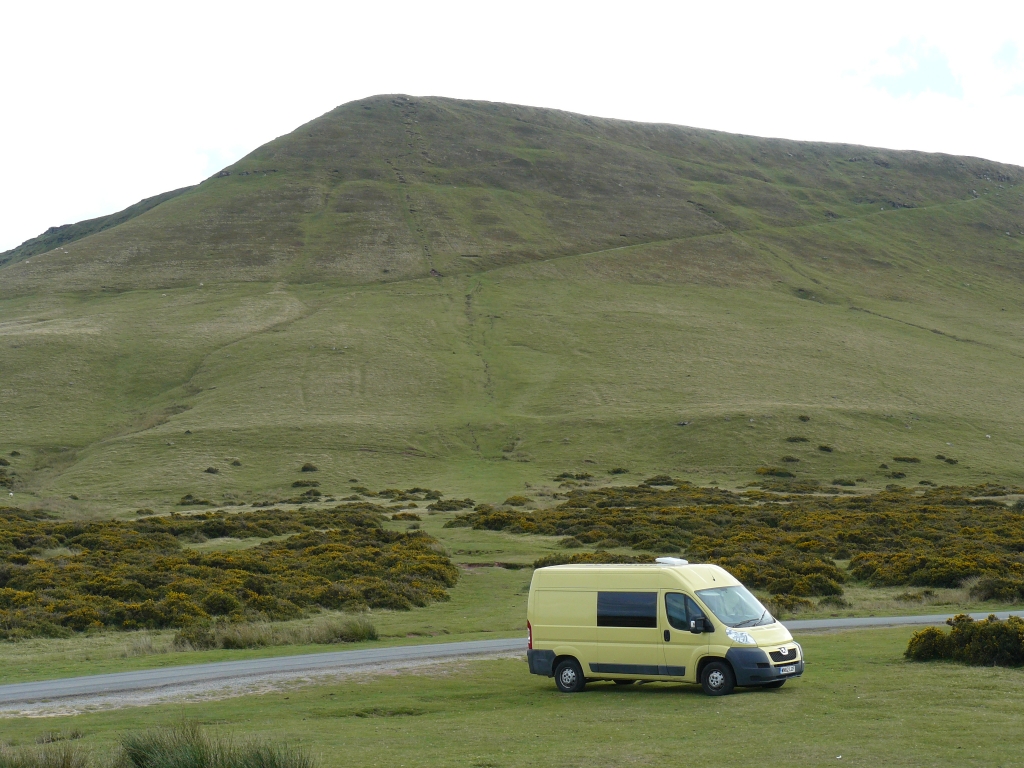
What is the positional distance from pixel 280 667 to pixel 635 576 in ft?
30.9

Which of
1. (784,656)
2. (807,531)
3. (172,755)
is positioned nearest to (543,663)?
(784,656)

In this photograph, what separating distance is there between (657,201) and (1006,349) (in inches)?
3331

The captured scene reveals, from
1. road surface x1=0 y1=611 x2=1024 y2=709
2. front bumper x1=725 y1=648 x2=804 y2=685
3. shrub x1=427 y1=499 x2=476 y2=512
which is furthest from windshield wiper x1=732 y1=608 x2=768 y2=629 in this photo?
shrub x1=427 y1=499 x2=476 y2=512

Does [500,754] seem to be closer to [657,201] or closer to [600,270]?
[600,270]

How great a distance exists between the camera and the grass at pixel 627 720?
12039 mm

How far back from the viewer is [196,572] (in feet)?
117

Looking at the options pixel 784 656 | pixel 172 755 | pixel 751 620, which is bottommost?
pixel 784 656

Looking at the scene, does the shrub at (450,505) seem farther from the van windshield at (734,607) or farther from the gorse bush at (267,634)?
the van windshield at (734,607)

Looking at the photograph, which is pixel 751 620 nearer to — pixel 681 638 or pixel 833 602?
pixel 681 638

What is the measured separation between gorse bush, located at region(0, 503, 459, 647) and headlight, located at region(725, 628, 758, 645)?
51.7 feet

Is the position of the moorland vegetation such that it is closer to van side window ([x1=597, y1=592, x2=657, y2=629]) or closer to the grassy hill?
van side window ([x1=597, y1=592, x2=657, y2=629])

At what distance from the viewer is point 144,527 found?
50281mm

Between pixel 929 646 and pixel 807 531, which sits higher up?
pixel 929 646

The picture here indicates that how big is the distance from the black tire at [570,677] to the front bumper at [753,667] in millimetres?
3081
